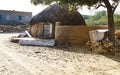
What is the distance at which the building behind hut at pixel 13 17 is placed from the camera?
156 ft

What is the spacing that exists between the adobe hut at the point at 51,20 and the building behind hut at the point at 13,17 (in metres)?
24.2

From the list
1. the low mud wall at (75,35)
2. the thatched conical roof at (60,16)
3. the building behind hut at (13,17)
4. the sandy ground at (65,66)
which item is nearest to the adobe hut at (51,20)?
the thatched conical roof at (60,16)

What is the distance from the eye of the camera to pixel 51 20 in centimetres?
2244

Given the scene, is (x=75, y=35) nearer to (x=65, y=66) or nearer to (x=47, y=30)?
(x=47, y=30)

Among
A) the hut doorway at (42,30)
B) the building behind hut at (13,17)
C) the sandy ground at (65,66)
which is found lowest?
the sandy ground at (65,66)

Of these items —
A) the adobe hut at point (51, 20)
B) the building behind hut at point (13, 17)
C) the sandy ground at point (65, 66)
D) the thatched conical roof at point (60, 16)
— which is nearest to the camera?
the sandy ground at point (65, 66)

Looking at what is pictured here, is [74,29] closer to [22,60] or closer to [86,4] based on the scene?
[86,4]

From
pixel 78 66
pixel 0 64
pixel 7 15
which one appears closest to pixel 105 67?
pixel 78 66

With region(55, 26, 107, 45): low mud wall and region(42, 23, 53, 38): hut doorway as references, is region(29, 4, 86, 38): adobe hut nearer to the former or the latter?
region(42, 23, 53, 38): hut doorway

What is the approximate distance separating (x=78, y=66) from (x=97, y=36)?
5.48 meters

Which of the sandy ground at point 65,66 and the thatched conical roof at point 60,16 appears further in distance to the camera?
the thatched conical roof at point 60,16

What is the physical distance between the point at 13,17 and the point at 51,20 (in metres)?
27.4

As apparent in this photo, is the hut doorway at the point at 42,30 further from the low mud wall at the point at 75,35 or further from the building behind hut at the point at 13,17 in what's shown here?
the building behind hut at the point at 13,17

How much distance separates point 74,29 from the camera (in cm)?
1673
